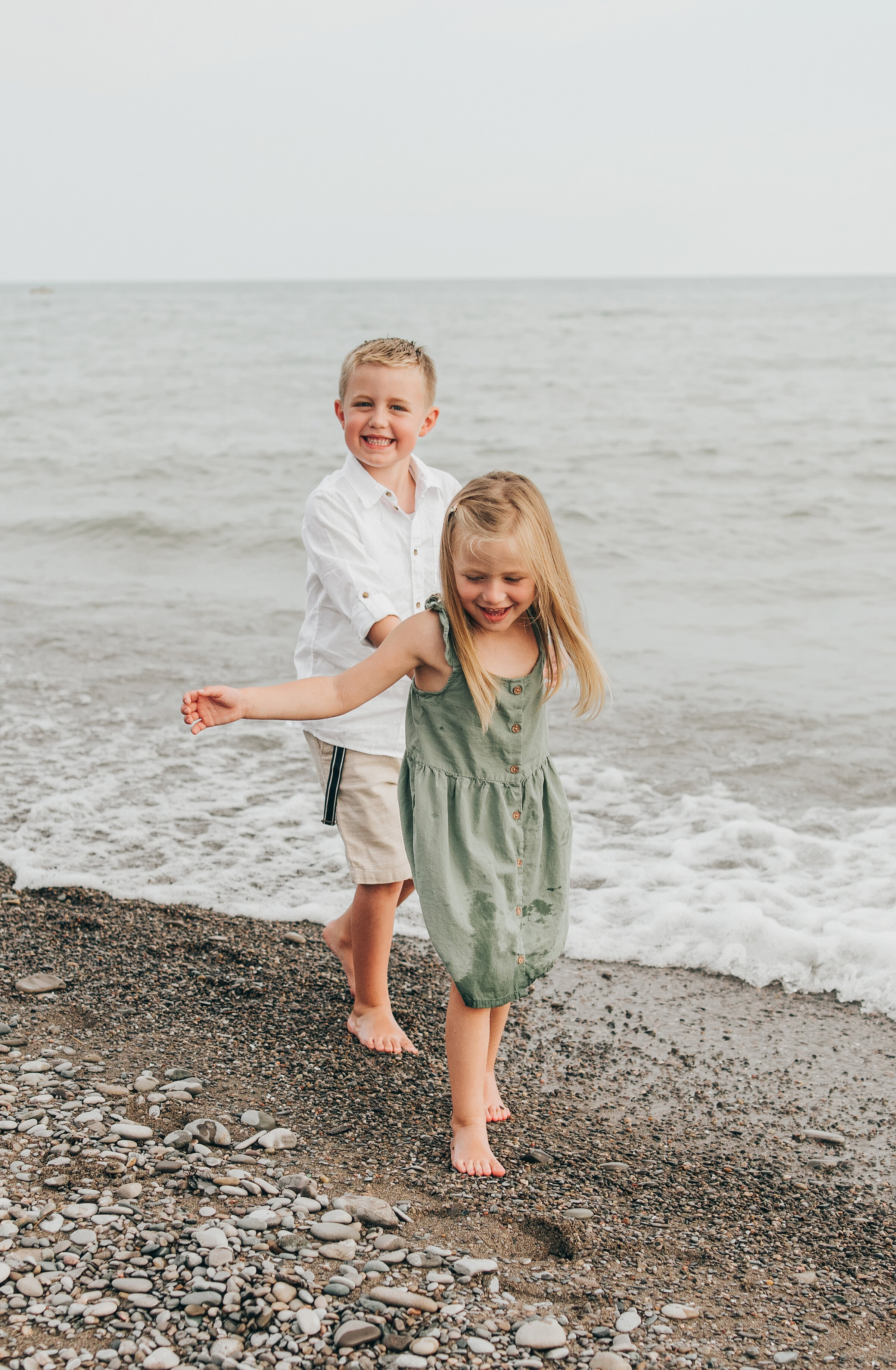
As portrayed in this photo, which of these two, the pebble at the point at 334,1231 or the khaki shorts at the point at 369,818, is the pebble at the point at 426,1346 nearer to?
the pebble at the point at 334,1231

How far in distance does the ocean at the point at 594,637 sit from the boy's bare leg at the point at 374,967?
93 centimetres

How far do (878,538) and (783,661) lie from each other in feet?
15.2

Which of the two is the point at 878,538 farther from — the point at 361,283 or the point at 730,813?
the point at 361,283

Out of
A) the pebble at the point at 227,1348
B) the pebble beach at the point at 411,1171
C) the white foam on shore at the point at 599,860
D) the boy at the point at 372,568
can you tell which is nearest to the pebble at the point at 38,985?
the pebble beach at the point at 411,1171

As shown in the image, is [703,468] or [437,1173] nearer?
[437,1173]

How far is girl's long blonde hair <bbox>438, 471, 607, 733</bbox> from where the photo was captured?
95.6 inches

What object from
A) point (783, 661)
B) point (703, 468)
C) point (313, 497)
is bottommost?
point (783, 661)

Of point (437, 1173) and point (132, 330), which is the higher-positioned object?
point (132, 330)

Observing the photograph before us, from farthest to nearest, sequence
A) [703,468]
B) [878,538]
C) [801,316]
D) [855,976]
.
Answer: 1. [801,316]
2. [703,468]
3. [878,538]
4. [855,976]

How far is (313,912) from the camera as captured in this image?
4137 millimetres

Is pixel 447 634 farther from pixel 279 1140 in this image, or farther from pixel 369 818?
pixel 279 1140

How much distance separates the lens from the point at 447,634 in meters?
2.49

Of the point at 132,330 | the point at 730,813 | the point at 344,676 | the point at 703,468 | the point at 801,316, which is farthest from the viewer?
the point at 801,316

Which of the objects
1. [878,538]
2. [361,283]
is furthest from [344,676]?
[361,283]
